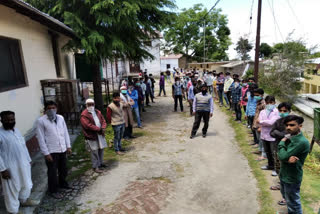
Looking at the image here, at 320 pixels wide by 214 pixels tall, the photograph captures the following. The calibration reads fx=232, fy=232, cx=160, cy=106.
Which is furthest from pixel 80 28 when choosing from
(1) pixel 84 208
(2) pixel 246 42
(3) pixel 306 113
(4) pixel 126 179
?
(2) pixel 246 42

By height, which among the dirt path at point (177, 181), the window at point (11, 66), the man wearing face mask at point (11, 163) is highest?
the window at point (11, 66)

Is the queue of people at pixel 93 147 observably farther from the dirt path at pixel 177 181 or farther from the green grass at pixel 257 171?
the dirt path at pixel 177 181

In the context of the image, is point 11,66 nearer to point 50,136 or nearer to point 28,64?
point 28,64

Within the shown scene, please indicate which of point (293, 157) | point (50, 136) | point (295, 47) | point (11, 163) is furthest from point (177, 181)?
point (295, 47)

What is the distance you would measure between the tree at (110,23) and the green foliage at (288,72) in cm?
1152

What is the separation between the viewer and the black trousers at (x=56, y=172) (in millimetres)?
4286

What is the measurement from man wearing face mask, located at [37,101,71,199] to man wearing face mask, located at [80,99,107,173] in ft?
2.02

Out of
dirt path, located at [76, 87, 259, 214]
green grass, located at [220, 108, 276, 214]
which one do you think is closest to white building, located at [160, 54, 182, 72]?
green grass, located at [220, 108, 276, 214]

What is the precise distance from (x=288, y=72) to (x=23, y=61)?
56.9ft

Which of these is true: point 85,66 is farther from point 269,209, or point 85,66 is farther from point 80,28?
point 269,209

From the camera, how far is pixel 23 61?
257 inches

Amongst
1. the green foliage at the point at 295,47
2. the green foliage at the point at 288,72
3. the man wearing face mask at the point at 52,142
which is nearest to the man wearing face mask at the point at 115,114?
the man wearing face mask at the point at 52,142

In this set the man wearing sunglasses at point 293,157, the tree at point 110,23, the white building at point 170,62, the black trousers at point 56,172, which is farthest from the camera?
the white building at point 170,62

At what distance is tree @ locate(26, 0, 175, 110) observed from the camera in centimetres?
811
